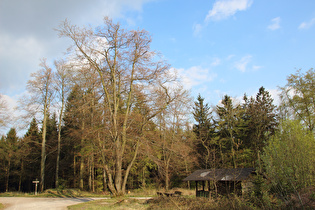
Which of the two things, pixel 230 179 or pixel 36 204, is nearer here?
pixel 36 204

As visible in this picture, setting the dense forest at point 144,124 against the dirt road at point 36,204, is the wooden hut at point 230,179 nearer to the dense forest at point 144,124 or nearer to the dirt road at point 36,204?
the dense forest at point 144,124

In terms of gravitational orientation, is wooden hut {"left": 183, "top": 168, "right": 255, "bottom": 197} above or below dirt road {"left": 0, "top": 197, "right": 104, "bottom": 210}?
above

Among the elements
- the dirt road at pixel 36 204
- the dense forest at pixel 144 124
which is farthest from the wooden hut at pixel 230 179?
the dirt road at pixel 36 204

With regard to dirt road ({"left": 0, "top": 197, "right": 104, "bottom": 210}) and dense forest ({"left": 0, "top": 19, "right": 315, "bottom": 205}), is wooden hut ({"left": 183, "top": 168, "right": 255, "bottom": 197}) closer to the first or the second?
dense forest ({"left": 0, "top": 19, "right": 315, "bottom": 205})

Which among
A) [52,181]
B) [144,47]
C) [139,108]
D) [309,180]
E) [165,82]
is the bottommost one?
[52,181]

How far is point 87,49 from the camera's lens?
692 inches

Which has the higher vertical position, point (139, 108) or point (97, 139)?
point (139, 108)

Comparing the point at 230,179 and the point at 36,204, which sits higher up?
the point at 230,179

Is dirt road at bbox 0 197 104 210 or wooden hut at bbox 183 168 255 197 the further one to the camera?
dirt road at bbox 0 197 104 210

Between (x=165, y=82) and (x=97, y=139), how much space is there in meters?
6.67

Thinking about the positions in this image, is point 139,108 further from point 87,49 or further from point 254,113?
point 254,113

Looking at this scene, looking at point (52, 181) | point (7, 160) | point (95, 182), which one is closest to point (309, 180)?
point (95, 182)

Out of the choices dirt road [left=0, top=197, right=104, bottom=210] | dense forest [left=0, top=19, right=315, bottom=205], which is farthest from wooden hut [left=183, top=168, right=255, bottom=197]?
dirt road [left=0, top=197, right=104, bottom=210]

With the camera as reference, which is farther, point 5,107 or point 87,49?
point 5,107
